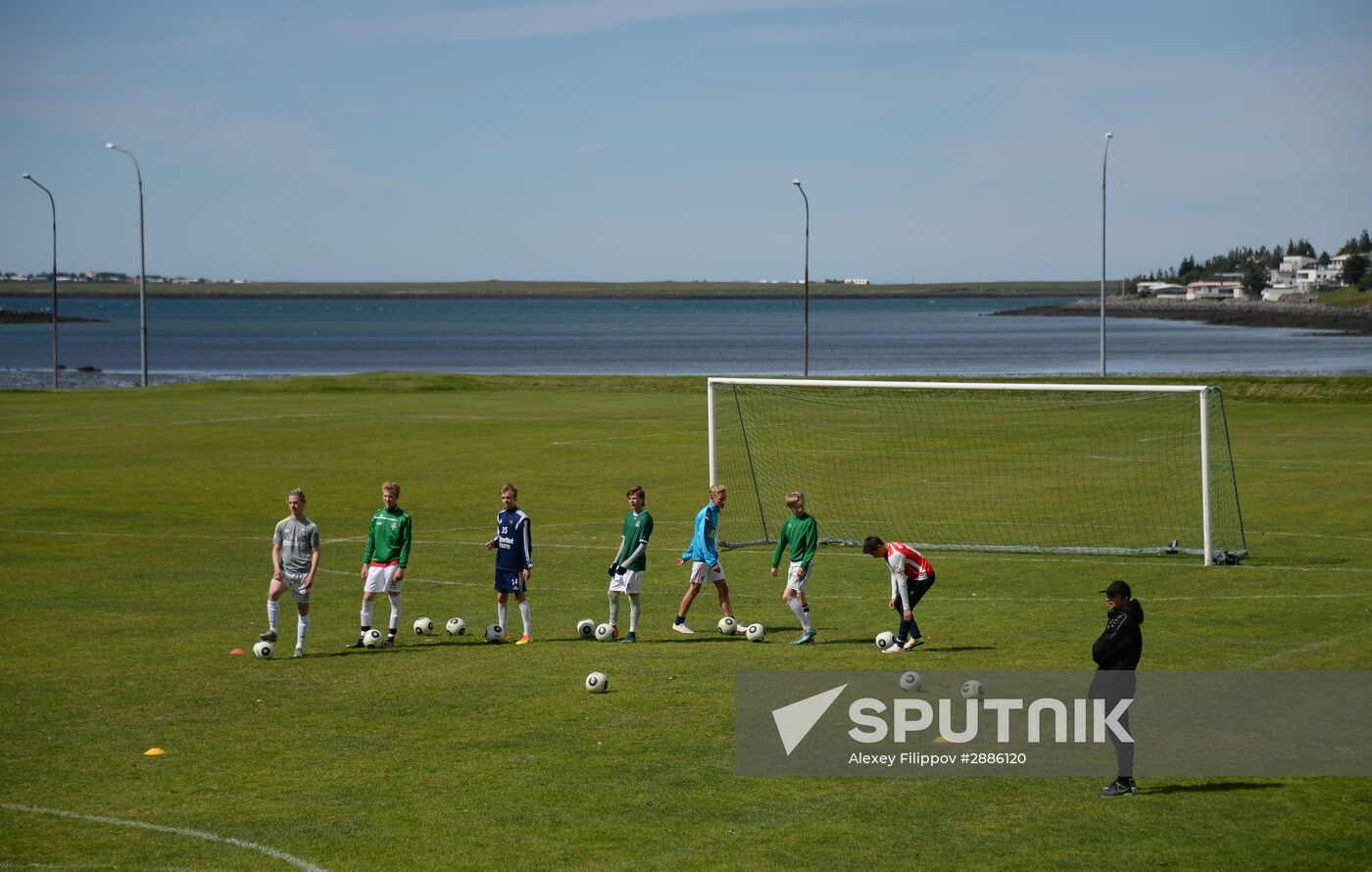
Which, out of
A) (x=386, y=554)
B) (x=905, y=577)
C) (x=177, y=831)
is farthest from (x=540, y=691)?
(x=177, y=831)

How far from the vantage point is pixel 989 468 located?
129ft

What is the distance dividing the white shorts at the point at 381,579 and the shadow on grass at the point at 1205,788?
9788 mm

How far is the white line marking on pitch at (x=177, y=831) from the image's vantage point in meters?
10.9

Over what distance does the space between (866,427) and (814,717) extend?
3687 centimetres

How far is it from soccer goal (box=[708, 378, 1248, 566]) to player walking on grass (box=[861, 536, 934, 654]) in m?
7.33

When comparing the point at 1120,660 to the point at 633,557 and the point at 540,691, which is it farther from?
the point at 633,557

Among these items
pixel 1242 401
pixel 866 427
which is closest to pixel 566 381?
pixel 866 427

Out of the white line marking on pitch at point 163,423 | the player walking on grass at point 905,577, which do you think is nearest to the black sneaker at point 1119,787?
the player walking on grass at point 905,577

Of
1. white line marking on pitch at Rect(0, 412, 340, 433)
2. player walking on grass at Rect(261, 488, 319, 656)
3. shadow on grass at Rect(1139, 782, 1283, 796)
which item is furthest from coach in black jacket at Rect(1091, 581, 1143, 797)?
white line marking on pitch at Rect(0, 412, 340, 433)

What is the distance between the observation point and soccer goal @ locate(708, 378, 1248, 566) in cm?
2823

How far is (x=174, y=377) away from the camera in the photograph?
96.8m

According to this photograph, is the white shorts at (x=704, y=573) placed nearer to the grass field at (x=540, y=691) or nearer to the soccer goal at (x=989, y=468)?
the grass field at (x=540, y=691)

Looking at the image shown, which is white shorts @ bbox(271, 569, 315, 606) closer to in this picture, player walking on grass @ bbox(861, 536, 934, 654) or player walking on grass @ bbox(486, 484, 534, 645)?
player walking on grass @ bbox(486, 484, 534, 645)

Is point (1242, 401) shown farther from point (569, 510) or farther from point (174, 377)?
point (174, 377)
